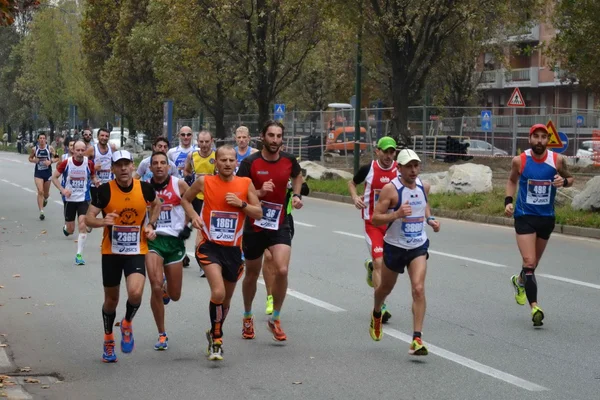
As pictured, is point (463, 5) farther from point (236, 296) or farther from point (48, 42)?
point (48, 42)

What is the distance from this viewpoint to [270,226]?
353 inches

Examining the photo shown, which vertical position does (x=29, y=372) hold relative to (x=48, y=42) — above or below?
below

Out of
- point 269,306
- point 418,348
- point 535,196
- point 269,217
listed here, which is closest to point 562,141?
point 535,196

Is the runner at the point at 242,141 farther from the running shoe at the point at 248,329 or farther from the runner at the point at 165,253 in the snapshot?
the running shoe at the point at 248,329

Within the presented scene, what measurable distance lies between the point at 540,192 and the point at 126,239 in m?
4.02

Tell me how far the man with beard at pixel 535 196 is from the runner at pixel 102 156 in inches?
329

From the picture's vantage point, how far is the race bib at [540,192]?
9875mm

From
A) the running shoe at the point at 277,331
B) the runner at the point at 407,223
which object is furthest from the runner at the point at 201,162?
the runner at the point at 407,223

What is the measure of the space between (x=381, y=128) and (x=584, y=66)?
501 inches

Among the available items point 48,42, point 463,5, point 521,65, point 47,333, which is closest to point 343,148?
point 463,5

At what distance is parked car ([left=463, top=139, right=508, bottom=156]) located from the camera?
32.8 m

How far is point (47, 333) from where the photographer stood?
945 cm

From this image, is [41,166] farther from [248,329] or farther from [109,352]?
[109,352]

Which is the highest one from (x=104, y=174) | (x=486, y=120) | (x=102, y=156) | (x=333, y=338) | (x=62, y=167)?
(x=486, y=120)
